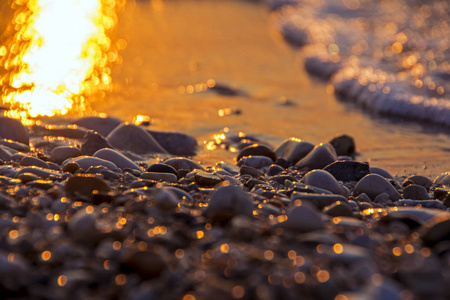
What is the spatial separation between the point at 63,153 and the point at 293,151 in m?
1.23

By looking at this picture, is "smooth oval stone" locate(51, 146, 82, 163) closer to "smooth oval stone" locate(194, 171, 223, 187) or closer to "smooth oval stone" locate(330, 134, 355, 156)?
"smooth oval stone" locate(194, 171, 223, 187)

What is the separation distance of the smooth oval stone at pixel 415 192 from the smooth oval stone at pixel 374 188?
0.25ft

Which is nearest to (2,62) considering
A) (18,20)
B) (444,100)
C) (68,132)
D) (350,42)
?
(18,20)

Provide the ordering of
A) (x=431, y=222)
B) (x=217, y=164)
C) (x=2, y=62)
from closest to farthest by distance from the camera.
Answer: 1. (x=431, y=222)
2. (x=217, y=164)
3. (x=2, y=62)

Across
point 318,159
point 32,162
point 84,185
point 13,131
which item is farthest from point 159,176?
point 13,131

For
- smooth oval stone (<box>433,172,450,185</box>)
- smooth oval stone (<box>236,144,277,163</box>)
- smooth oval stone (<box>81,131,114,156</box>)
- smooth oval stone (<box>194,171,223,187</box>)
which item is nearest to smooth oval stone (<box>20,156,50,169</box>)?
smooth oval stone (<box>81,131,114,156</box>)

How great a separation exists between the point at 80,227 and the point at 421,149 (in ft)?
9.25

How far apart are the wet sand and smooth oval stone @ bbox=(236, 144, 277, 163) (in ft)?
0.43

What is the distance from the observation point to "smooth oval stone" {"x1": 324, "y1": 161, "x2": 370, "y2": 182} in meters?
3.10

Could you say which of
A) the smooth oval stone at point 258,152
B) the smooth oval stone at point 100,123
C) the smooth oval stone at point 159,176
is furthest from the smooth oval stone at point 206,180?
the smooth oval stone at point 100,123

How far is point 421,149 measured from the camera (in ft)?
13.5

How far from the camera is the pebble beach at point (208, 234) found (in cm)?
161

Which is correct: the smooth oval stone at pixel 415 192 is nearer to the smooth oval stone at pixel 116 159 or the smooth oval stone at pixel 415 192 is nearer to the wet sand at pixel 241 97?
the wet sand at pixel 241 97

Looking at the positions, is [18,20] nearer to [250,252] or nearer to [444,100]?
[444,100]
